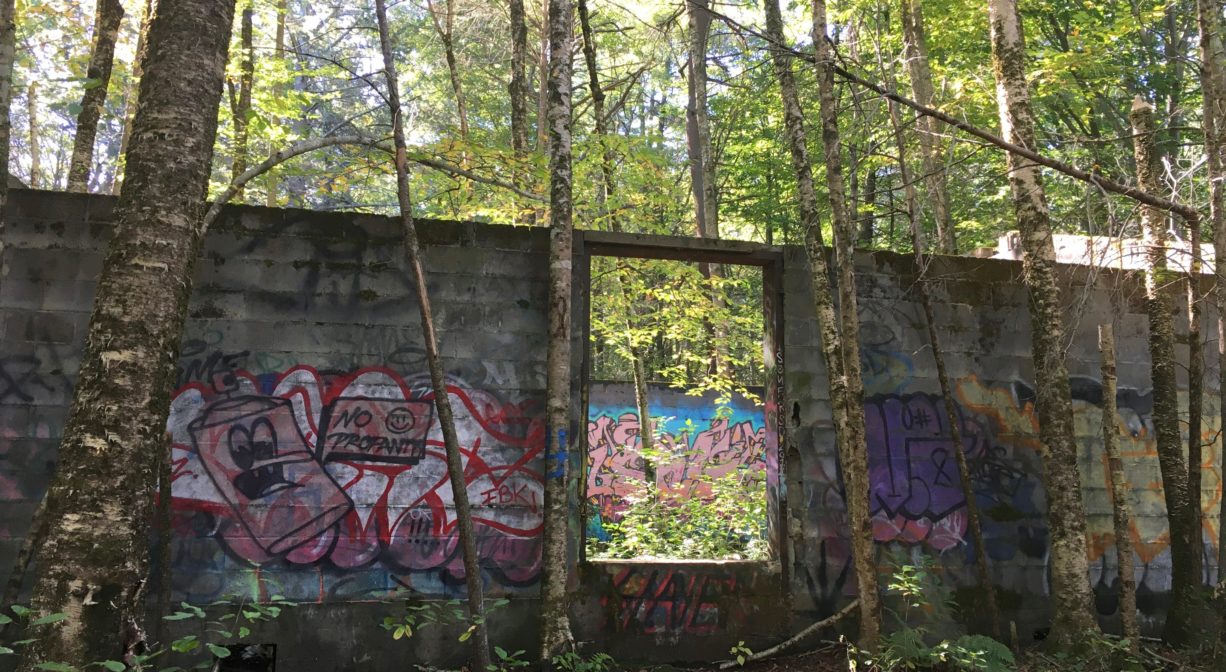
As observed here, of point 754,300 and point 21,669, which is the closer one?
point 21,669

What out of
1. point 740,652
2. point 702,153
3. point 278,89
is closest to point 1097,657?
point 740,652

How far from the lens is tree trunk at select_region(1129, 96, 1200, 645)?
6.00 meters

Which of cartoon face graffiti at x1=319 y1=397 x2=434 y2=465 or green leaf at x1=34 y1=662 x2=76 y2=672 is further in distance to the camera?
cartoon face graffiti at x1=319 y1=397 x2=434 y2=465

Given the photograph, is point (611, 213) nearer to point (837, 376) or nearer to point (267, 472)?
point (837, 376)

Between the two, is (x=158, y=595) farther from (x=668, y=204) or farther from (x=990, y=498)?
(x=668, y=204)

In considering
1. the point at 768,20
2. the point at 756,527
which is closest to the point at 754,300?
the point at 756,527

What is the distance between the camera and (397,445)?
5449 mm

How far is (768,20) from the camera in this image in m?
6.58

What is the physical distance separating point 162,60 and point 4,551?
3.43 meters

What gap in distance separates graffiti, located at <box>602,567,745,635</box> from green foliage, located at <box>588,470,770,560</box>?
0.61 meters

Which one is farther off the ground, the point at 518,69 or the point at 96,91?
the point at 518,69

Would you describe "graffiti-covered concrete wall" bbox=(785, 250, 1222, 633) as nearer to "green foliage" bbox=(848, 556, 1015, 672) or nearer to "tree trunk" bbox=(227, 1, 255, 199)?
"green foliage" bbox=(848, 556, 1015, 672)

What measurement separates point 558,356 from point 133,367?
8.58 feet

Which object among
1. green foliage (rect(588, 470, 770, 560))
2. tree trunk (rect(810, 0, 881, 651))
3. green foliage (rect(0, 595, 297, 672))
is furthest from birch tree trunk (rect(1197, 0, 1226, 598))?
green foliage (rect(0, 595, 297, 672))
